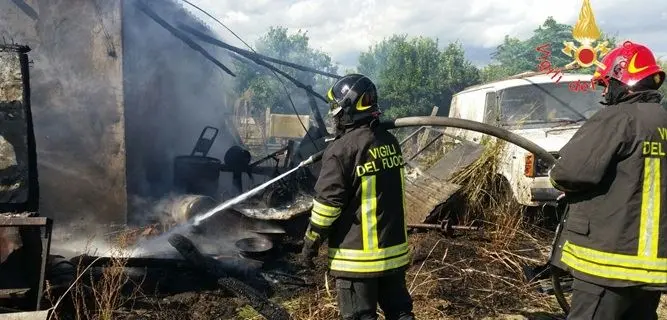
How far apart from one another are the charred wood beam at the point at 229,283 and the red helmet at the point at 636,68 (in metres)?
3.10

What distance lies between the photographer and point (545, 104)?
282 inches

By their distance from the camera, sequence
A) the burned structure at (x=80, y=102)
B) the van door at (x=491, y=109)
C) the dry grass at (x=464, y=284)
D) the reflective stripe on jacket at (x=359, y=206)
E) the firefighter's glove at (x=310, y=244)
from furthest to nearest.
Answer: the van door at (x=491, y=109) < the burned structure at (x=80, y=102) < the dry grass at (x=464, y=284) < the firefighter's glove at (x=310, y=244) < the reflective stripe on jacket at (x=359, y=206)

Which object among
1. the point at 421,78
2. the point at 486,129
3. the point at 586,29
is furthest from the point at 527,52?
the point at 486,129

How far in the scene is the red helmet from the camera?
2783 millimetres

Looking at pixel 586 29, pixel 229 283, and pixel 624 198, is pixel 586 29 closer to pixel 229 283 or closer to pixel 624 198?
pixel 624 198

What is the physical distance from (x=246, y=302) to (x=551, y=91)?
17.2 ft

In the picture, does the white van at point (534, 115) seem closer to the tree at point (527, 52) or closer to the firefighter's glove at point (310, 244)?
the firefighter's glove at point (310, 244)

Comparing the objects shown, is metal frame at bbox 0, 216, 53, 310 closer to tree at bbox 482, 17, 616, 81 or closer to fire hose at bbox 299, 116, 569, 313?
fire hose at bbox 299, 116, 569, 313

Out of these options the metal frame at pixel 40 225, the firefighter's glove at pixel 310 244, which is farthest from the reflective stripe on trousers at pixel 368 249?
the metal frame at pixel 40 225

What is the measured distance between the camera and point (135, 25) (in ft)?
26.5

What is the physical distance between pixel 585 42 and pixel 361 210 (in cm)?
502

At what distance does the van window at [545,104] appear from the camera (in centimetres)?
705

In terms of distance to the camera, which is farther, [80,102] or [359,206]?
[80,102]

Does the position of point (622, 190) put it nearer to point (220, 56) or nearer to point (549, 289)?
point (549, 289)
